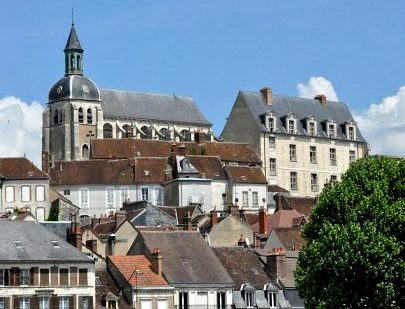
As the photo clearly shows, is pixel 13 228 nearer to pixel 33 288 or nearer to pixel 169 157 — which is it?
pixel 33 288

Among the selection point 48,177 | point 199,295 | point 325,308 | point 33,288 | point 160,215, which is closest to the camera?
point 325,308

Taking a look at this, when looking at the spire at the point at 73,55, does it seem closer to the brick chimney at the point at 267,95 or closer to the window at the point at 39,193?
the brick chimney at the point at 267,95

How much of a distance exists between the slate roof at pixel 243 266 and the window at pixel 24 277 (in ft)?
32.6

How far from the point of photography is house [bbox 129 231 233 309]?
56.6m

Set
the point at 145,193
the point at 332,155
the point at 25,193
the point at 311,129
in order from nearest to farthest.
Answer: the point at 25,193 < the point at 145,193 < the point at 311,129 < the point at 332,155

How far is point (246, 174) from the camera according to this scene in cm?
9744

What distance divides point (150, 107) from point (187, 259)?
6663 centimetres

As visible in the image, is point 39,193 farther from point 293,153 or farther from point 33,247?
point 33,247

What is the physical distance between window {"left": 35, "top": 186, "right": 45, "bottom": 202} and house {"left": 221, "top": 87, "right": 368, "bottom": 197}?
2106 cm

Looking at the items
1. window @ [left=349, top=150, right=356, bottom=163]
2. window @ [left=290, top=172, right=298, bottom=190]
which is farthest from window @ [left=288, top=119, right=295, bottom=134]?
window @ [left=349, top=150, right=356, bottom=163]

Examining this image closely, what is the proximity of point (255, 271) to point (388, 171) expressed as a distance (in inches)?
507

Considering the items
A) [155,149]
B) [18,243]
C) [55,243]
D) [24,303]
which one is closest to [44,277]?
[24,303]

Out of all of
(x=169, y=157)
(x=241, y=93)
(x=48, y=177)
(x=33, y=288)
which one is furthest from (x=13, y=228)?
(x=241, y=93)

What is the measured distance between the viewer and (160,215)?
76.8m
